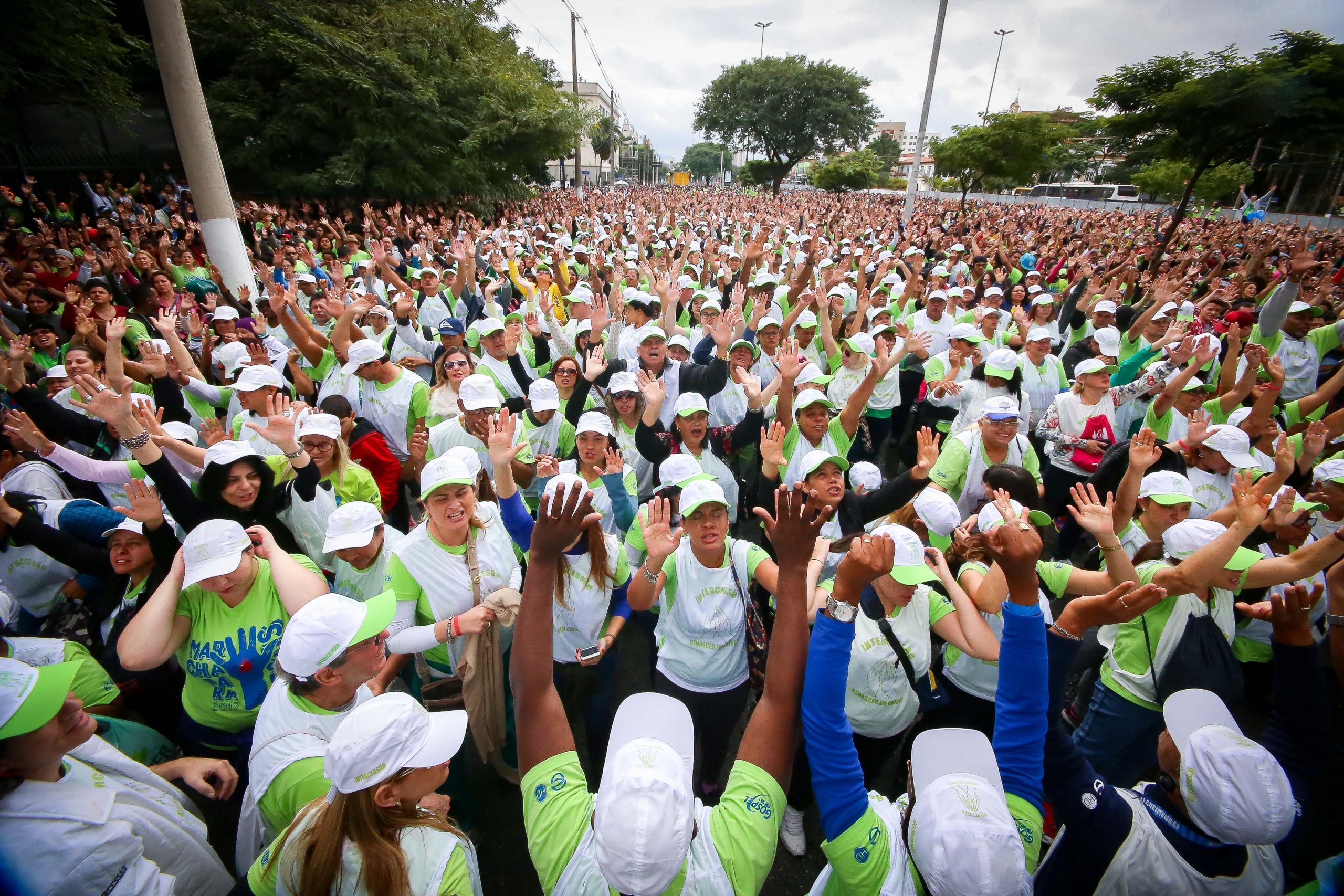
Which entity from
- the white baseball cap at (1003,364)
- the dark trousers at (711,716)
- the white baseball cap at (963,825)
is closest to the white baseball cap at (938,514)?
the dark trousers at (711,716)

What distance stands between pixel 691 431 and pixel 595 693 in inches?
72.9

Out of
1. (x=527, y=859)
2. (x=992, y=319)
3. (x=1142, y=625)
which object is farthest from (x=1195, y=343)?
(x=527, y=859)

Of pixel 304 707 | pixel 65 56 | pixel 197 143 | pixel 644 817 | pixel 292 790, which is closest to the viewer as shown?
pixel 644 817

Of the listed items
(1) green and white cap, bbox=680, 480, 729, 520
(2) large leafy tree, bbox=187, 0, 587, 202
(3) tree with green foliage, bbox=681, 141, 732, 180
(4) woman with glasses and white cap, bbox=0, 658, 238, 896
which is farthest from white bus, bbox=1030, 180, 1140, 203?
(3) tree with green foliage, bbox=681, 141, 732, 180

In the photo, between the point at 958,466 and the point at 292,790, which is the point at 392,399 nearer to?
the point at 292,790

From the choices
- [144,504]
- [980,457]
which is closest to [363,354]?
[144,504]

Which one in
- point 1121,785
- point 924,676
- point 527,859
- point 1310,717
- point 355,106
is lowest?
point 527,859

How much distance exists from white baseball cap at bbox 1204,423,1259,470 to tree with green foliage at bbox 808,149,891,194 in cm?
4361

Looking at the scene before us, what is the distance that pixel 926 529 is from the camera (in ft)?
11.0

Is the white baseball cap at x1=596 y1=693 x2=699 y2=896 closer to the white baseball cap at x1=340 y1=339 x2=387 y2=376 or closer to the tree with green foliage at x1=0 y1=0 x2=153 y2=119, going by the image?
the white baseball cap at x1=340 y1=339 x2=387 y2=376

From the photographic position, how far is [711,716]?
2.87 m

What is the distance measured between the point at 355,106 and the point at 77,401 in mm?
17324

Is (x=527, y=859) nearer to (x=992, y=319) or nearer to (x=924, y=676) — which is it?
(x=924, y=676)

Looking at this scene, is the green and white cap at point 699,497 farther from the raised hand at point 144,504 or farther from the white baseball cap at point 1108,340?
the white baseball cap at point 1108,340
